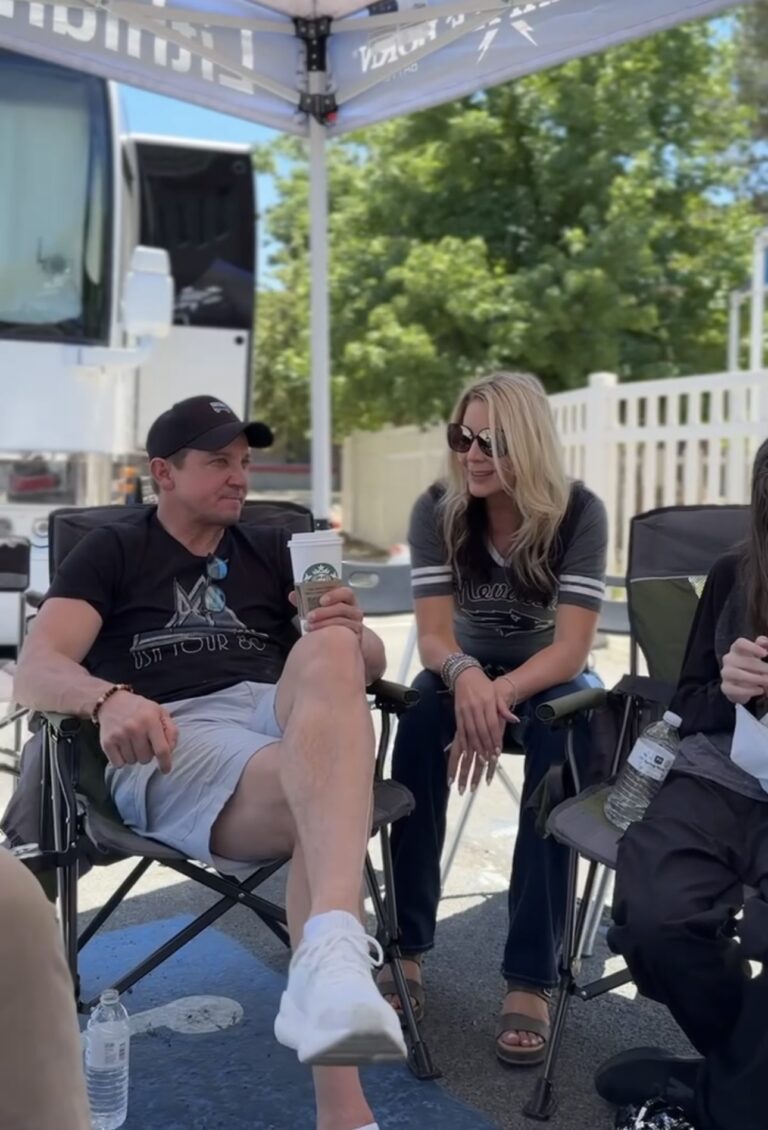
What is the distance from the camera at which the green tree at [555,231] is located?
11102mm

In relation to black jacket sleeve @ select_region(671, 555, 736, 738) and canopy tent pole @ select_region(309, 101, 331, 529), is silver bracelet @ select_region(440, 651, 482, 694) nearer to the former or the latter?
black jacket sleeve @ select_region(671, 555, 736, 738)

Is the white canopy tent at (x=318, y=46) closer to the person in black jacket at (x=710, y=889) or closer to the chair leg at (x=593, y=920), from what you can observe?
the chair leg at (x=593, y=920)

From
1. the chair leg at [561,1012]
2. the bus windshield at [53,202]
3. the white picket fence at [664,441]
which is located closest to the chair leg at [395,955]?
the chair leg at [561,1012]

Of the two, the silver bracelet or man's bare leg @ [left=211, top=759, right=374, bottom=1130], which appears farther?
the silver bracelet

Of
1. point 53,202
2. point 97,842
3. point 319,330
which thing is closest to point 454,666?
point 97,842

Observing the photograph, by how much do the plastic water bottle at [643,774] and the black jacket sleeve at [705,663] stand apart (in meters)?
0.04

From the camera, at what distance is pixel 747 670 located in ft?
6.64

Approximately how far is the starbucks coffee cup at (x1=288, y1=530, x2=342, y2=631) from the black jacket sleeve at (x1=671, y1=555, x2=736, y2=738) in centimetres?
72

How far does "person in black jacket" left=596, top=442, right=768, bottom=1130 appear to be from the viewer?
1867 millimetres

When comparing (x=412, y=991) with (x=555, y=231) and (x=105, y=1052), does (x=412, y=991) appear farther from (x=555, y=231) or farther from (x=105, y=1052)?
(x=555, y=231)

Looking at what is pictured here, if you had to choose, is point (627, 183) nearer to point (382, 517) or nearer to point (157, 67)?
point (382, 517)

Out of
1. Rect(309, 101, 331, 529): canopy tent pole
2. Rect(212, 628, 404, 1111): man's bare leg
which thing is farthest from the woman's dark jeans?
Rect(309, 101, 331, 529): canopy tent pole

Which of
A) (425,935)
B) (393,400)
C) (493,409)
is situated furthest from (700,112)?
(425,935)

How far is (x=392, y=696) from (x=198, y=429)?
73cm
